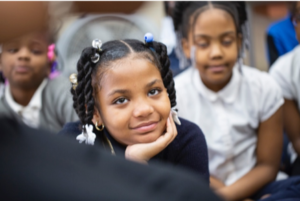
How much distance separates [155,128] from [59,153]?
749 mm

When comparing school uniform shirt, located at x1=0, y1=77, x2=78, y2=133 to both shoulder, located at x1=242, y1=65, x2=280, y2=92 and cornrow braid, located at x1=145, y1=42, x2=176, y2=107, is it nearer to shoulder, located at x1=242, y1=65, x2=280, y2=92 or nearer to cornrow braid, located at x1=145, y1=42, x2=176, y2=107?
cornrow braid, located at x1=145, y1=42, x2=176, y2=107

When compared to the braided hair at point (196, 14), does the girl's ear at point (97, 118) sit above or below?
below

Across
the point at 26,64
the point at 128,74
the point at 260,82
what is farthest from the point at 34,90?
the point at 260,82

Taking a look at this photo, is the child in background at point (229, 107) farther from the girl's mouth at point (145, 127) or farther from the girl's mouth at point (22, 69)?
the girl's mouth at point (22, 69)

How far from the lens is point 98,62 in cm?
134

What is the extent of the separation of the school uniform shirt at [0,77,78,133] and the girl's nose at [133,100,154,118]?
76 cm

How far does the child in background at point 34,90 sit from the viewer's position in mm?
1958

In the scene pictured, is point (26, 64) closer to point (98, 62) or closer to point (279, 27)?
point (98, 62)

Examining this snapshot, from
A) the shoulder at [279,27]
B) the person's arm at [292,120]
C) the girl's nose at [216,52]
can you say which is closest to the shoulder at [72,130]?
the girl's nose at [216,52]

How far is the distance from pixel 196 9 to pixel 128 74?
740 mm

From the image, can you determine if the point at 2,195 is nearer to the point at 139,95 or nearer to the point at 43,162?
the point at 43,162

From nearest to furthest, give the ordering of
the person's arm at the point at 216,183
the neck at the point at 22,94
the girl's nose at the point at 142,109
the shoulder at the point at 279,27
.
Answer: the girl's nose at the point at 142,109, the person's arm at the point at 216,183, the neck at the point at 22,94, the shoulder at the point at 279,27

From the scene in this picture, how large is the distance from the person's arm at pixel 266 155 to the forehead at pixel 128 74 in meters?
0.73

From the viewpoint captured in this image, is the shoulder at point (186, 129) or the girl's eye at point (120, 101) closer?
the girl's eye at point (120, 101)
